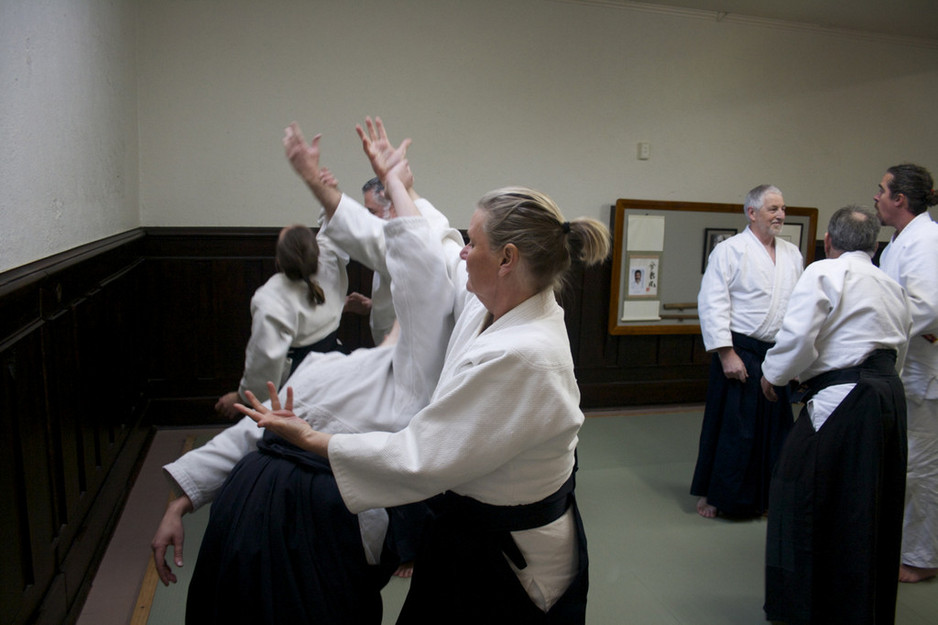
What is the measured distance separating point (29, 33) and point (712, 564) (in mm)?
3021

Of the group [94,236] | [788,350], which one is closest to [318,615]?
[788,350]

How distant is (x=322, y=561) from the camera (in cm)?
125

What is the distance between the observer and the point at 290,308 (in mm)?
2256

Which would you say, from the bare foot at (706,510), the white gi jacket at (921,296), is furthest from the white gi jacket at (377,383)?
the bare foot at (706,510)

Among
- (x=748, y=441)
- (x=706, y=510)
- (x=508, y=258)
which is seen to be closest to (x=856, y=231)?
(x=748, y=441)

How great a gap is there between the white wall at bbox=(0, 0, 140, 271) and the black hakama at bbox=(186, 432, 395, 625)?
1.01 metres

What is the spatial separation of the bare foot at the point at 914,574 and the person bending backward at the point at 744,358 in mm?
629

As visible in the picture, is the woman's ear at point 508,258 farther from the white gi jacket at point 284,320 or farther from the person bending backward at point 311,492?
the white gi jacket at point 284,320

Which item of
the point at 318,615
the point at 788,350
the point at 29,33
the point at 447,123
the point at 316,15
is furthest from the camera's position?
the point at 447,123

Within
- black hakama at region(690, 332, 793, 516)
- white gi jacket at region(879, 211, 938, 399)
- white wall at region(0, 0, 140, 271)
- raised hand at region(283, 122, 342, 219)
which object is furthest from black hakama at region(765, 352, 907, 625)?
white wall at region(0, 0, 140, 271)

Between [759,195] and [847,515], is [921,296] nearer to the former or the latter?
[759,195]

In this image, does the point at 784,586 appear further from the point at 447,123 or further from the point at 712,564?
the point at 447,123

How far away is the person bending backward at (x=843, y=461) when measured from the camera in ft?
6.83

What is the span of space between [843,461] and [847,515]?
16 cm
